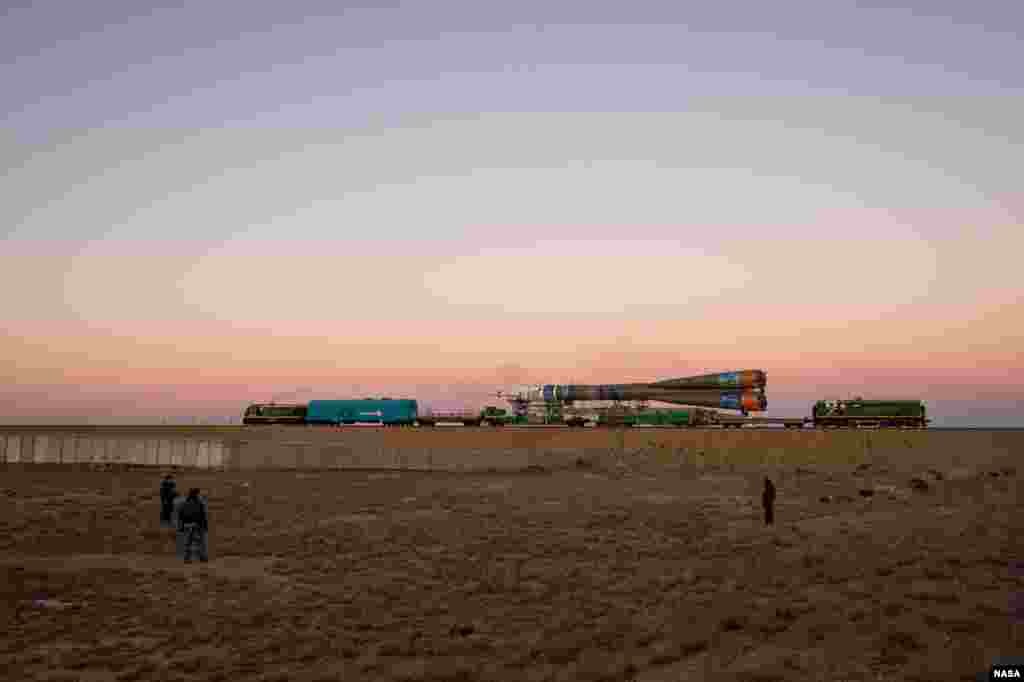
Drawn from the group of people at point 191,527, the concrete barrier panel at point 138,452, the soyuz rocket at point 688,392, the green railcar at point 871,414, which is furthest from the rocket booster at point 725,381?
the group of people at point 191,527

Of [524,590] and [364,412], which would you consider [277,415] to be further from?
[524,590]

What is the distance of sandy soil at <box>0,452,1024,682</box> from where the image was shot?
1438 centimetres

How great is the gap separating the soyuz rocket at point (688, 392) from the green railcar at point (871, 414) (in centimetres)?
708

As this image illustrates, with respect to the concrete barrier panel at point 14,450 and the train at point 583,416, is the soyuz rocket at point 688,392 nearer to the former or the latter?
the train at point 583,416

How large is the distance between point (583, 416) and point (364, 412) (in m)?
29.4

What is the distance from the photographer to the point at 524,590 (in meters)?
20.9

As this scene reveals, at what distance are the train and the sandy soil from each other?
36.5 m

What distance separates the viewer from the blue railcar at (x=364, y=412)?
3711 inches

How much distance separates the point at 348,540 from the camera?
29.5 metres

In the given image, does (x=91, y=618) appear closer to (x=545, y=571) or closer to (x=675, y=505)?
(x=545, y=571)

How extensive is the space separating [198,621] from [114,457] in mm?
53674

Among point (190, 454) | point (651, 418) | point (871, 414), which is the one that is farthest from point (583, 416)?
point (190, 454)

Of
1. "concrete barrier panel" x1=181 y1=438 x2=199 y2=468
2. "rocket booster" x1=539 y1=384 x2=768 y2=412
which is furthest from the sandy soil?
"rocket booster" x1=539 y1=384 x2=768 y2=412

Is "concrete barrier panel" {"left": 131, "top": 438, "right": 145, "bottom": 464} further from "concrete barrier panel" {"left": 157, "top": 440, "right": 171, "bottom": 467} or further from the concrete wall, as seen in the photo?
"concrete barrier panel" {"left": 157, "top": 440, "right": 171, "bottom": 467}
